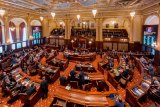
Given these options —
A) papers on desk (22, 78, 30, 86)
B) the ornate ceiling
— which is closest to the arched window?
the ornate ceiling

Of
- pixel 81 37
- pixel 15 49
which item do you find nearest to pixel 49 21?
pixel 81 37

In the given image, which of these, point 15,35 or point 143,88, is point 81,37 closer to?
point 15,35

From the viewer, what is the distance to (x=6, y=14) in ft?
49.5

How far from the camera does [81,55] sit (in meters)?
16.6

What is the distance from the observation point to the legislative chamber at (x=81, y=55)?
6.95 meters

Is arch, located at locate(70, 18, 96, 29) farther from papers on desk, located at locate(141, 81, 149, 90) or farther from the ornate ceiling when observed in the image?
papers on desk, located at locate(141, 81, 149, 90)

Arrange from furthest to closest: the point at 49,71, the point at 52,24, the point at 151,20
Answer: the point at 52,24
the point at 151,20
the point at 49,71

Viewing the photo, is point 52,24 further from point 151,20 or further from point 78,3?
point 151,20

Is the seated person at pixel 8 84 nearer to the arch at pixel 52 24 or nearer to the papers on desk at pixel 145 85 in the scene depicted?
the papers on desk at pixel 145 85

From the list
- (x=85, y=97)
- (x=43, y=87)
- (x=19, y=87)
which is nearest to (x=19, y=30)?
(x=19, y=87)

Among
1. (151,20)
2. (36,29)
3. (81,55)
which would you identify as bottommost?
(81,55)

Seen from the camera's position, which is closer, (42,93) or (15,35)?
(42,93)

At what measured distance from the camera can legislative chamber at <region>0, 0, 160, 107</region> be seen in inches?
274

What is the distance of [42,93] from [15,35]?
14629mm
